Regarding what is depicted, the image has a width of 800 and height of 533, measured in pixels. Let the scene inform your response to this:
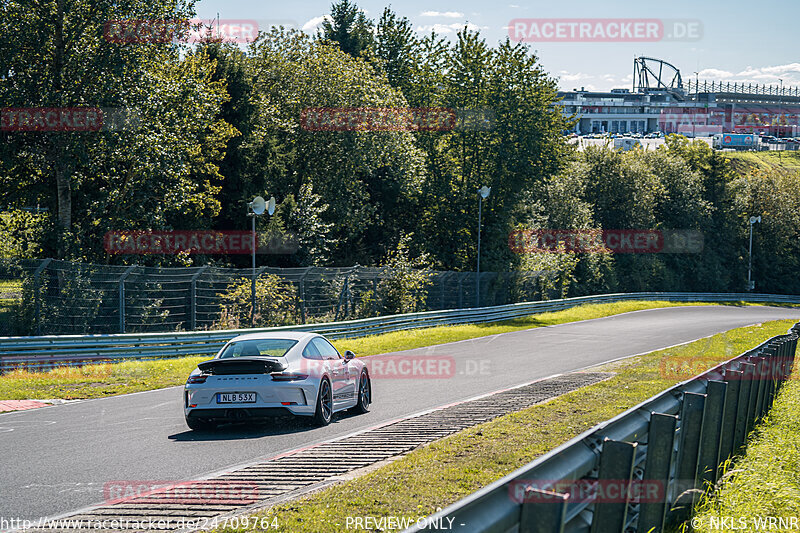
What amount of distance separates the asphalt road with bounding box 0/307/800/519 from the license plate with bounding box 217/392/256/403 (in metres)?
0.49

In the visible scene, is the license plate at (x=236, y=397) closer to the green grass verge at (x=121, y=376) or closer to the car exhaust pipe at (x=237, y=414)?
the car exhaust pipe at (x=237, y=414)

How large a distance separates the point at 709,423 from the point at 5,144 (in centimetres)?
2698

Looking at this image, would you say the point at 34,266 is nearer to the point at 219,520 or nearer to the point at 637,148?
the point at 219,520

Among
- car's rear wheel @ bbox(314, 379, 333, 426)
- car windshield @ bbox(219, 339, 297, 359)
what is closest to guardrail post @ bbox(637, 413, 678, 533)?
car's rear wheel @ bbox(314, 379, 333, 426)

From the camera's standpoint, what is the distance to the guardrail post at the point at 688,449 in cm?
602

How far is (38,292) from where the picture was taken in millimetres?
20469

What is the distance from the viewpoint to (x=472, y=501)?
298cm

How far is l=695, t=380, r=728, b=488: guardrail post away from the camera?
21.7 ft

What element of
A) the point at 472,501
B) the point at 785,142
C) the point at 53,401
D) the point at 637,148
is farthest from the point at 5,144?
the point at 785,142

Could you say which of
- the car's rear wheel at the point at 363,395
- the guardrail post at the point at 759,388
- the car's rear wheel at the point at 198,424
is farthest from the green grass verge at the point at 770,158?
the car's rear wheel at the point at 198,424

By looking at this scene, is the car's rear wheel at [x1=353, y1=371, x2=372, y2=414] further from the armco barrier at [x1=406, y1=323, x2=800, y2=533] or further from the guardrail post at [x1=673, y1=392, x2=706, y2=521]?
the guardrail post at [x1=673, y1=392, x2=706, y2=521]

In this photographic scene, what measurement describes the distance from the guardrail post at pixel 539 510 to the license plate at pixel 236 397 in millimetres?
7973

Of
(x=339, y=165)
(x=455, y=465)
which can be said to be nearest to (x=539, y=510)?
(x=455, y=465)

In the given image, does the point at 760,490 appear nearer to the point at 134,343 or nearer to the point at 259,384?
the point at 259,384
